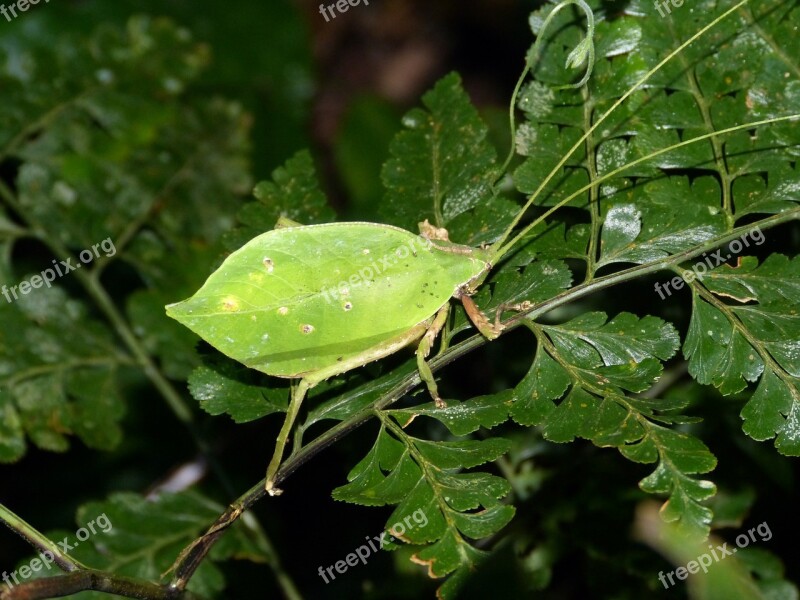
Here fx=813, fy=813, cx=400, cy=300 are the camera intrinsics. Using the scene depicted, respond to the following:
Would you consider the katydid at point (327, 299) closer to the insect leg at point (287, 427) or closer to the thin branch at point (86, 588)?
the insect leg at point (287, 427)

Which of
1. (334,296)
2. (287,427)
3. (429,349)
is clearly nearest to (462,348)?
(429,349)

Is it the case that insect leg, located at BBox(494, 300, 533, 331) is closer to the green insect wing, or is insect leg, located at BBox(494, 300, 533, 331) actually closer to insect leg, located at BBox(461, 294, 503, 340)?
insect leg, located at BBox(461, 294, 503, 340)

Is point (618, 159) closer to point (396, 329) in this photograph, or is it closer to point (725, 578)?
point (396, 329)

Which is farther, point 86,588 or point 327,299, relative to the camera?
point 327,299

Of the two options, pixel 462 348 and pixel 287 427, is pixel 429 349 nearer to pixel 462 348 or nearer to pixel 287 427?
pixel 462 348

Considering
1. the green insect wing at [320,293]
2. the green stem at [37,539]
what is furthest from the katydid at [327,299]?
the green stem at [37,539]

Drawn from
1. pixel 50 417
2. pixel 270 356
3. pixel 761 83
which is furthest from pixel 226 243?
pixel 761 83
